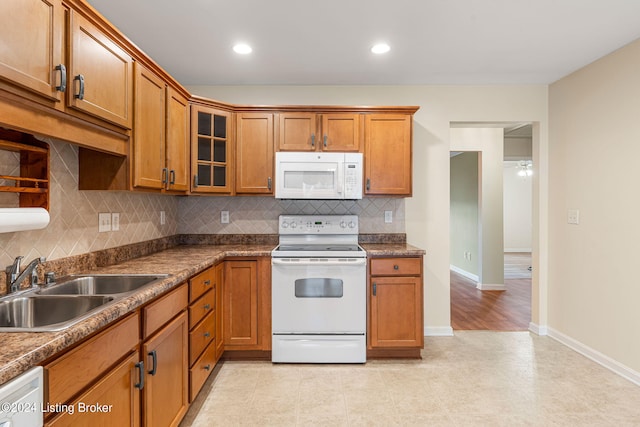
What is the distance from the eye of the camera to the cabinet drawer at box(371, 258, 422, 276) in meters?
2.72

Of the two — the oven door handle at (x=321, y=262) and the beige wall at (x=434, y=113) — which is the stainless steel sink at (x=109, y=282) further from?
the beige wall at (x=434, y=113)

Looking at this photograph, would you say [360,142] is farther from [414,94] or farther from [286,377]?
[286,377]

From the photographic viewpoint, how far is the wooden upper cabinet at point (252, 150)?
9.87 feet

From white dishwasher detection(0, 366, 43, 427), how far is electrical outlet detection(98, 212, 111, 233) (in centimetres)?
143

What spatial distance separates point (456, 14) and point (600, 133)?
5.36 feet

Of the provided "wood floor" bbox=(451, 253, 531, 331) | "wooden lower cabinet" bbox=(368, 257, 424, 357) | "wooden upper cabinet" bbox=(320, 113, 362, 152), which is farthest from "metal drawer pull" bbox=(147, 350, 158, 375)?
"wood floor" bbox=(451, 253, 531, 331)

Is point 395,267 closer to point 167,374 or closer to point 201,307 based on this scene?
point 201,307

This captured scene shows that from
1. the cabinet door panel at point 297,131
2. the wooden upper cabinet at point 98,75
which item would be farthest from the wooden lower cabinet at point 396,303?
the wooden upper cabinet at point 98,75

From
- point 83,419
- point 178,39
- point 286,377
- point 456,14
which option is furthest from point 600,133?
point 83,419

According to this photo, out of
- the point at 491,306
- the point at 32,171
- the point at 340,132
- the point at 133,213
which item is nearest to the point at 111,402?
the point at 32,171

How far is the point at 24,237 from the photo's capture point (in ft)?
5.24

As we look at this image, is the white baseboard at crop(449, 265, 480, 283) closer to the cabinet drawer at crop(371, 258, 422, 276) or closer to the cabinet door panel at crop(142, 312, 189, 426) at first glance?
the cabinet drawer at crop(371, 258, 422, 276)

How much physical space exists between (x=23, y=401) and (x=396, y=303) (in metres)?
2.33

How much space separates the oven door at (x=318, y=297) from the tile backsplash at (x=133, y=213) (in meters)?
0.73
